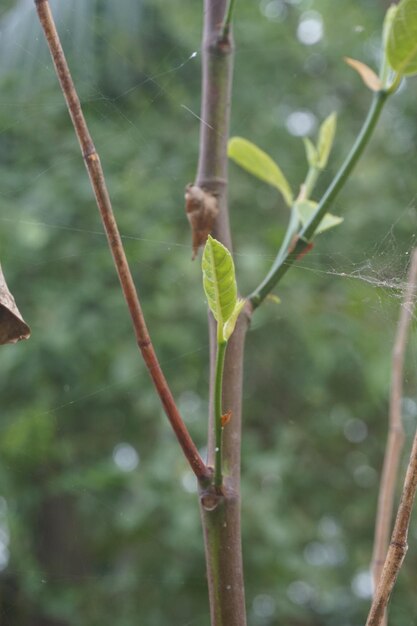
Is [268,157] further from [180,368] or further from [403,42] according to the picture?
[180,368]

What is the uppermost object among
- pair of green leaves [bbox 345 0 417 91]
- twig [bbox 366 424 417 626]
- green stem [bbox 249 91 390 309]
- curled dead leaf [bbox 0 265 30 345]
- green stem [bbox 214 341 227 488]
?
pair of green leaves [bbox 345 0 417 91]

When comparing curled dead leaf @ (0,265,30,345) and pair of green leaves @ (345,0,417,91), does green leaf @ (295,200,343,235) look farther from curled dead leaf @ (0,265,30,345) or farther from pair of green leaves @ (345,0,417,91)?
curled dead leaf @ (0,265,30,345)

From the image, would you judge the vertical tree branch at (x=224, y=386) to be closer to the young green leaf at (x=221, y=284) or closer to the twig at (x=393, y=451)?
the young green leaf at (x=221, y=284)

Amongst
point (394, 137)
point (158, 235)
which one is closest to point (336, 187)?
point (158, 235)

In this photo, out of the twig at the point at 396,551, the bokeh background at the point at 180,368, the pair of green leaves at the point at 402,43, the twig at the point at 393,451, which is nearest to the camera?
the twig at the point at 396,551

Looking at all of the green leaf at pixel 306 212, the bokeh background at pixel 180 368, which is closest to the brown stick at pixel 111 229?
the green leaf at pixel 306 212

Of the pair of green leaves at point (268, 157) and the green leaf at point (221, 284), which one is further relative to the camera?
the pair of green leaves at point (268, 157)

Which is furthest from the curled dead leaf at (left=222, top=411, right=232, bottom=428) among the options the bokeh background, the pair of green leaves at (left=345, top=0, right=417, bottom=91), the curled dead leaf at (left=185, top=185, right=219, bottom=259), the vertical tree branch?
the bokeh background
